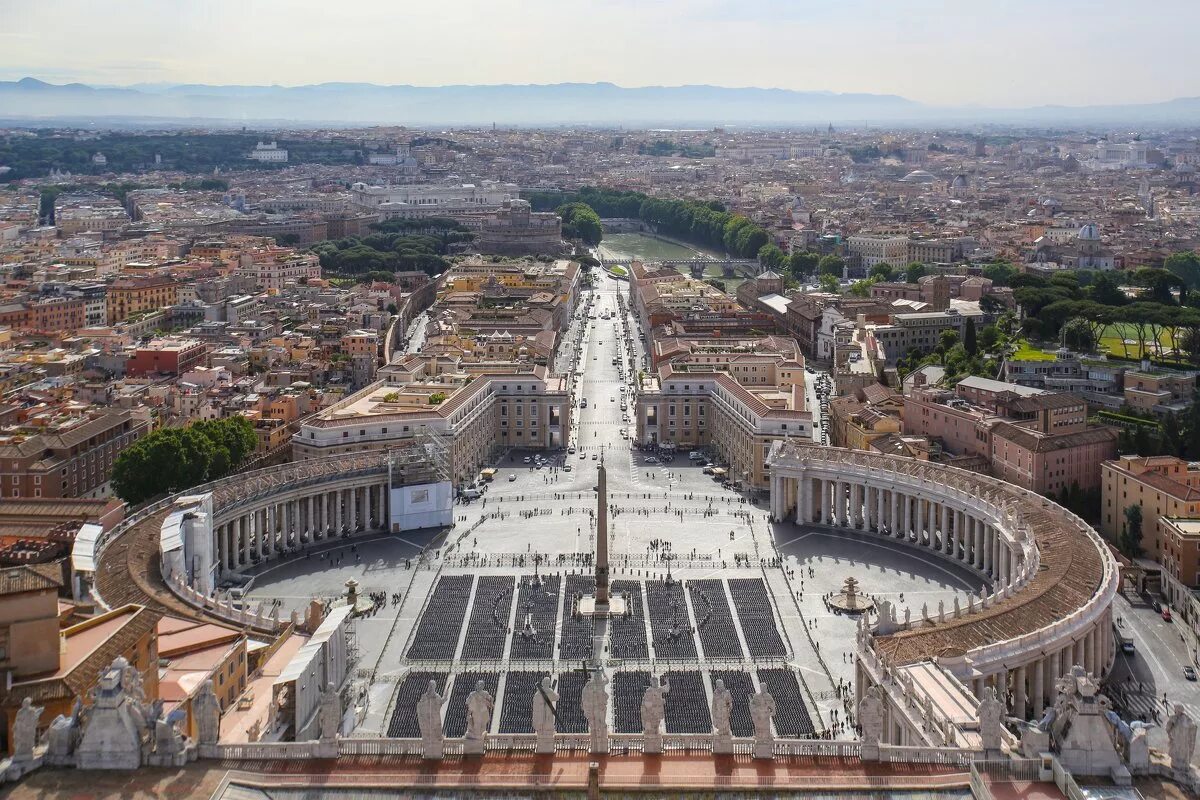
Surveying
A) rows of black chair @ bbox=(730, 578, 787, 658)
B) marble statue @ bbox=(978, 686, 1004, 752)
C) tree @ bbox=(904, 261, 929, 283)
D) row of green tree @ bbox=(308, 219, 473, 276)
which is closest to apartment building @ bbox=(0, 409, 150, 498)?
rows of black chair @ bbox=(730, 578, 787, 658)

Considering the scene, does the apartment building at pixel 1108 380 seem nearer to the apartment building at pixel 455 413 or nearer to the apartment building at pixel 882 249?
the apartment building at pixel 455 413

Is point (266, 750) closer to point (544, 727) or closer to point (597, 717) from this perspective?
point (544, 727)

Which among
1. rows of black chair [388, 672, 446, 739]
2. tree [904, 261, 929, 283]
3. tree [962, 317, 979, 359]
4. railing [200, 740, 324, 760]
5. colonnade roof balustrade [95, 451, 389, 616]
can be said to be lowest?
rows of black chair [388, 672, 446, 739]

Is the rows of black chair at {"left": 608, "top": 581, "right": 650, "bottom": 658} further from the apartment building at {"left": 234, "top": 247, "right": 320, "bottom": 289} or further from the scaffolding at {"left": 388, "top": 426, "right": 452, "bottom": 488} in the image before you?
the apartment building at {"left": 234, "top": 247, "right": 320, "bottom": 289}

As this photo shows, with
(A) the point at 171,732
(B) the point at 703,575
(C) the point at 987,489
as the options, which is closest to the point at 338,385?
(B) the point at 703,575

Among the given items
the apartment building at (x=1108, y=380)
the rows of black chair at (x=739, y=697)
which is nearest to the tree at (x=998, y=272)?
the apartment building at (x=1108, y=380)

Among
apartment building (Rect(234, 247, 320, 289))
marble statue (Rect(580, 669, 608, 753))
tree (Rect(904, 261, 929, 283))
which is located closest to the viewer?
marble statue (Rect(580, 669, 608, 753))

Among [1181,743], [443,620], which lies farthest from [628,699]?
[1181,743]
